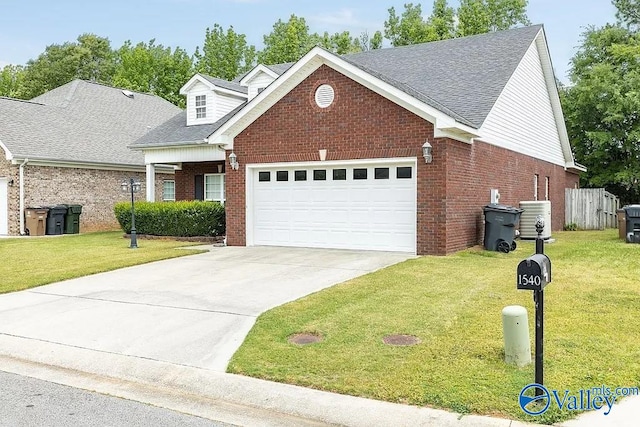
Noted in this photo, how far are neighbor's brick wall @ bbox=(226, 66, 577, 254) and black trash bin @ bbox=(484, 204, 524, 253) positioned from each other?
1.52 ft

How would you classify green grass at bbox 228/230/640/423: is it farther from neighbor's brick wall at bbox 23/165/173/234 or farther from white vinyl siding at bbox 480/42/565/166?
neighbor's brick wall at bbox 23/165/173/234

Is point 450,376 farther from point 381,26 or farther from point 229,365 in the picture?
point 381,26

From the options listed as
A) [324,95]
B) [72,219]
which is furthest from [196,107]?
[324,95]

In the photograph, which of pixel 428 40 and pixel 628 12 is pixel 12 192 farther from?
pixel 628 12

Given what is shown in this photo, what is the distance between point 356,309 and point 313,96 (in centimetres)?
810

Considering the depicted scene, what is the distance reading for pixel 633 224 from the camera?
1584 centimetres

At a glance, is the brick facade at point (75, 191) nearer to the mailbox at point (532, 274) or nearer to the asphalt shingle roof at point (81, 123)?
the asphalt shingle roof at point (81, 123)

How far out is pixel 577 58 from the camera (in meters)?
32.6

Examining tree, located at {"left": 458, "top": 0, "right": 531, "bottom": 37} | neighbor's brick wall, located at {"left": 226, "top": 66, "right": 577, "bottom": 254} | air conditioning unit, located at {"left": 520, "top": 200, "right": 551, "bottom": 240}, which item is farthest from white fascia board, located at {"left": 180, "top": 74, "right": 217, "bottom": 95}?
tree, located at {"left": 458, "top": 0, "right": 531, "bottom": 37}

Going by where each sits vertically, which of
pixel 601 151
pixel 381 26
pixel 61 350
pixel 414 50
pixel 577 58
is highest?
pixel 381 26

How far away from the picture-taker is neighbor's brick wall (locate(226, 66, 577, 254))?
13.2m

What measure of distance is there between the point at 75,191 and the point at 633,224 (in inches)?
772

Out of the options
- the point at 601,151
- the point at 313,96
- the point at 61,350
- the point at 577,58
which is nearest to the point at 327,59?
the point at 313,96

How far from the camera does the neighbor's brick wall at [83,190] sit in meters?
21.7
